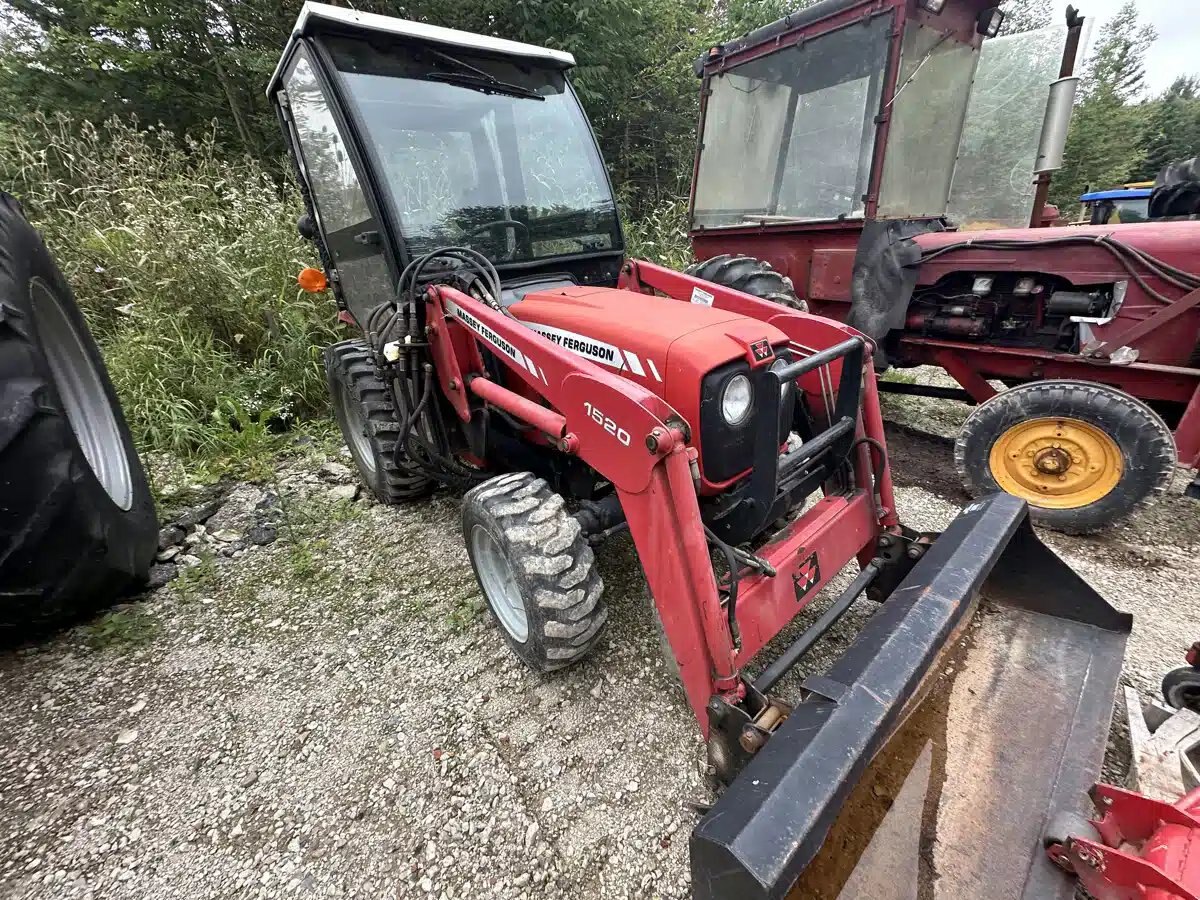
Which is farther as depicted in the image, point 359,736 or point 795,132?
point 795,132

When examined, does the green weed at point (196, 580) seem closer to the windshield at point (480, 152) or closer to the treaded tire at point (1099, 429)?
the windshield at point (480, 152)

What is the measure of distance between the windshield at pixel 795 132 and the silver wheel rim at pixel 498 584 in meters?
3.22

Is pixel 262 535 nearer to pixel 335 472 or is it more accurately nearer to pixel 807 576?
pixel 335 472

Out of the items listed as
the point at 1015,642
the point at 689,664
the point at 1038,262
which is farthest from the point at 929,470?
the point at 689,664

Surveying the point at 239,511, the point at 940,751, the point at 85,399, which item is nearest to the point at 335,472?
the point at 239,511

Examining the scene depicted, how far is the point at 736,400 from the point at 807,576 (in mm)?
604

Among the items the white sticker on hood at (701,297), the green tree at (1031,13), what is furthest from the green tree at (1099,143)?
the white sticker on hood at (701,297)

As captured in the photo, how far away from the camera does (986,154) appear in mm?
4094

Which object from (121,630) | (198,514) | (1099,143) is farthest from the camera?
(1099,143)

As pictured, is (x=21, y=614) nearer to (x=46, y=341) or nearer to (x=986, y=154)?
(x=46, y=341)

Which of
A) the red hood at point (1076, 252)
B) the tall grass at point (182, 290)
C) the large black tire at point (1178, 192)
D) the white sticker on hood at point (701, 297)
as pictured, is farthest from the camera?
the tall grass at point (182, 290)

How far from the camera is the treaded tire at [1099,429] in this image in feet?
8.23

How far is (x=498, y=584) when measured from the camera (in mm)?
2148

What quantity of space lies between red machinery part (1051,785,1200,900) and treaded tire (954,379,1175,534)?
193 cm
